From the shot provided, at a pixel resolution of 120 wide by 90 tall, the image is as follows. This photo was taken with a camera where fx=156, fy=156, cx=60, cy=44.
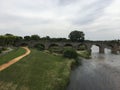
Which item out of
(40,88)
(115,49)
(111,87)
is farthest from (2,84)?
(115,49)

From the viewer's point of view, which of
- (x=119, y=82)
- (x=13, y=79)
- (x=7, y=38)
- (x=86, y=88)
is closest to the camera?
(x=13, y=79)

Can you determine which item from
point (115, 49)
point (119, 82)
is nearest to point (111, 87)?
point (119, 82)

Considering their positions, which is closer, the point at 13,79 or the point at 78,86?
the point at 13,79

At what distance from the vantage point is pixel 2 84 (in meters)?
18.8

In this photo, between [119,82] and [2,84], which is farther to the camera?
[119,82]

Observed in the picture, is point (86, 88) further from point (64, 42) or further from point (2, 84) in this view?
point (64, 42)

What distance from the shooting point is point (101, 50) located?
97688mm

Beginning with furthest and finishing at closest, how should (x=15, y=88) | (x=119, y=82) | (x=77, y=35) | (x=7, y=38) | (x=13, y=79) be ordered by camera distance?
(x=77, y=35)
(x=7, y=38)
(x=119, y=82)
(x=13, y=79)
(x=15, y=88)

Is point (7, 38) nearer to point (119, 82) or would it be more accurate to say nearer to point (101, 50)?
point (101, 50)

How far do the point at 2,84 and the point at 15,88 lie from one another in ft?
6.50

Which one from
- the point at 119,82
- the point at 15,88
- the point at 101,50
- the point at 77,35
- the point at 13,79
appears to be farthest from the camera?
the point at 77,35

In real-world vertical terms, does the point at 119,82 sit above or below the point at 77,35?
below

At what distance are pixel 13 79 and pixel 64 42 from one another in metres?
77.9

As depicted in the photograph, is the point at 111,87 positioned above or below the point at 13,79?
below
